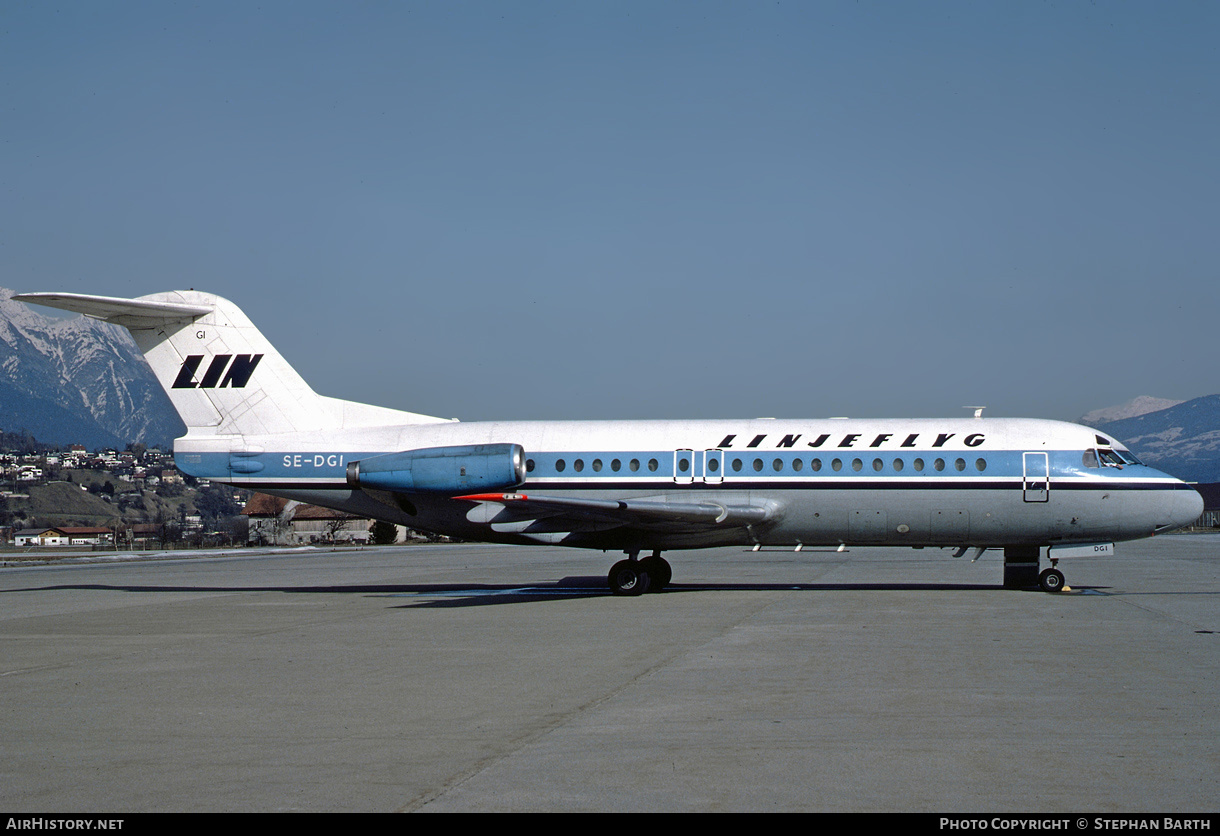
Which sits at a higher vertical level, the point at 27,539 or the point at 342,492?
the point at 342,492

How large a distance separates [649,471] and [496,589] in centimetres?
521

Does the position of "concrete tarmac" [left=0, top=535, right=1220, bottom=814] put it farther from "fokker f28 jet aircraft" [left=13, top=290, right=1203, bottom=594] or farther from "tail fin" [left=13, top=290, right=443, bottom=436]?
"tail fin" [left=13, top=290, right=443, bottom=436]

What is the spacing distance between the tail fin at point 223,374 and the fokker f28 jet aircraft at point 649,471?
1.6 inches

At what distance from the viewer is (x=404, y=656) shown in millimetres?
14367

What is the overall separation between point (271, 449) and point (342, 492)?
6.49 feet

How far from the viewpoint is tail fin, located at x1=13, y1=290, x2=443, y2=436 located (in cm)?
2634

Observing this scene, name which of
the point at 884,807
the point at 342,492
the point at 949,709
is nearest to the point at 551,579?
the point at 342,492

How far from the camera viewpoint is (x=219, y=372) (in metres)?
26.5

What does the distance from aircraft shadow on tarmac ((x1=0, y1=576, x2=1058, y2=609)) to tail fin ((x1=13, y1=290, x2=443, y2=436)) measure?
4.34 metres

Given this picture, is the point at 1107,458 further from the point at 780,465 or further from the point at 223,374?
the point at 223,374

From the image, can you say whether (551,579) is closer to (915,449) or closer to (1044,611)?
(915,449)

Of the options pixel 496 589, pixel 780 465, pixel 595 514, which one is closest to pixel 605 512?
pixel 595 514

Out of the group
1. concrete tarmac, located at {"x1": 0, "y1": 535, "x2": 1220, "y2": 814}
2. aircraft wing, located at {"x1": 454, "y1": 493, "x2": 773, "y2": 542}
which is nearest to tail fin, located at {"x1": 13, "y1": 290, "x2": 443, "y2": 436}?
aircraft wing, located at {"x1": 454, "y1": 493, "x2": 773, "y2": 542}

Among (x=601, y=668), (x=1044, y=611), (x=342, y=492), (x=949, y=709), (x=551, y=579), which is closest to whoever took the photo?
(x=949, y=709)
